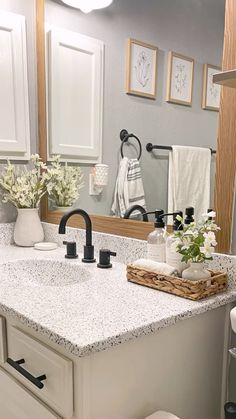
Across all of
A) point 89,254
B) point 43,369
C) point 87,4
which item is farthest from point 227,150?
point 87,4

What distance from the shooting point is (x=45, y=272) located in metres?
1.43

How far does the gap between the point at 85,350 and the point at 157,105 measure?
943 mm

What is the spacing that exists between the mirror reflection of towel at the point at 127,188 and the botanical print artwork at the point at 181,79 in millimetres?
306

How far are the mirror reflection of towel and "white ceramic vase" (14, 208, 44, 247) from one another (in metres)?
0.42

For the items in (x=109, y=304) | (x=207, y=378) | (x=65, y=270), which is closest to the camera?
(x=109, y=304)

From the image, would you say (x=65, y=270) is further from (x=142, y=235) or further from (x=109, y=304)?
(x=109, y=304)

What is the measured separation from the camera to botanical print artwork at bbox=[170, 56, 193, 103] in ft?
3.91

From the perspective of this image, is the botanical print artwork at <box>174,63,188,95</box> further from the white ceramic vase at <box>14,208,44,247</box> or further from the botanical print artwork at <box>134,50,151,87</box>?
the white ceramic vase at <box>14,208,44,247</box>

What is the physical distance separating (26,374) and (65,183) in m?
1.02

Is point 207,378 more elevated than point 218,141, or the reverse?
point 218,141

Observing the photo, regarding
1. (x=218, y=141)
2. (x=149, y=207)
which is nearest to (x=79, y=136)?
(x=149, y=207)

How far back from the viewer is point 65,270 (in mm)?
1398

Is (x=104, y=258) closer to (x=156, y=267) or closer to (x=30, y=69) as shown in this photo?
(x=156, y=267)

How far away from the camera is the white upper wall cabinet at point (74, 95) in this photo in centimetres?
160
